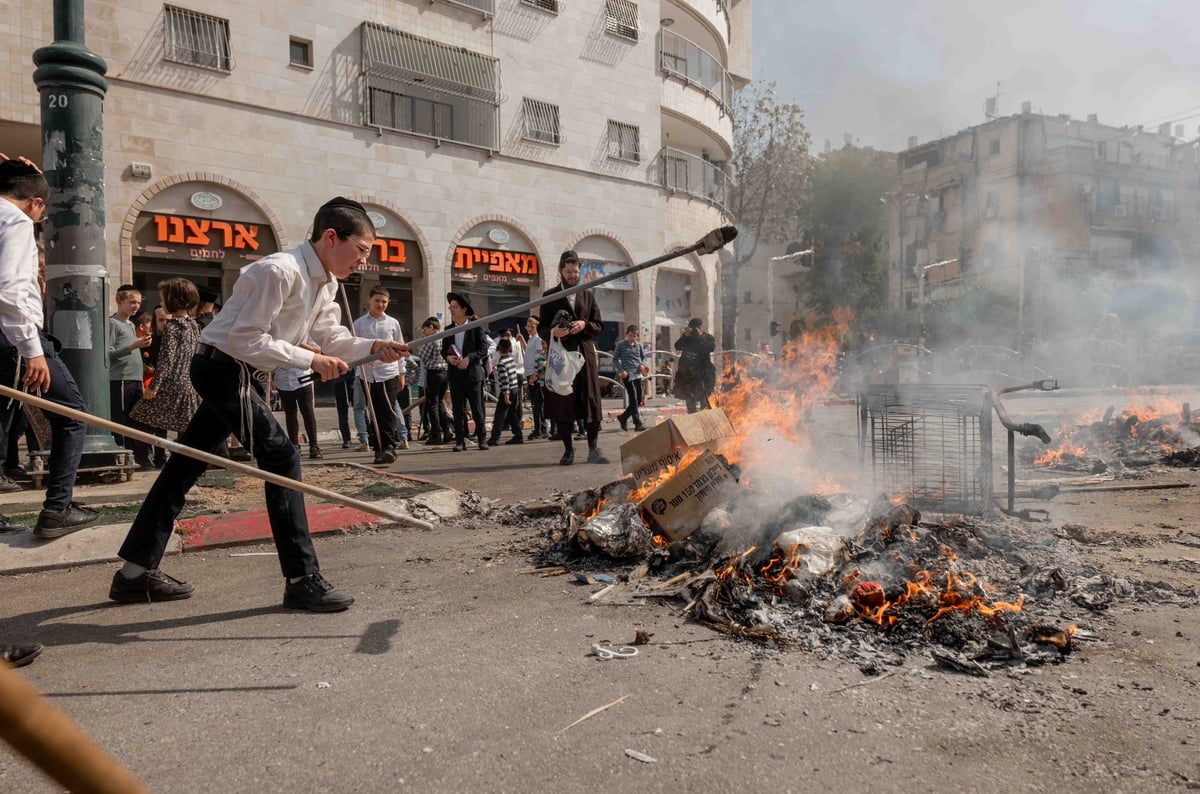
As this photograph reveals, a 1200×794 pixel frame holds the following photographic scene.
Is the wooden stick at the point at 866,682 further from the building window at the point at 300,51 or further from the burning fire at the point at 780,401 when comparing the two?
Result: the building window at the point at 300,51

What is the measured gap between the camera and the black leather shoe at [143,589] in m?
3.71

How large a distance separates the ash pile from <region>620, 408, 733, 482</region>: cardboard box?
Answer: 2 cm

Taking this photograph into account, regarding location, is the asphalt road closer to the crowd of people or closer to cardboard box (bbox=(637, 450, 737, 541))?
the crowd of people

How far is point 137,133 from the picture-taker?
604 inches

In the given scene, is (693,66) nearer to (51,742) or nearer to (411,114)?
(411,114)

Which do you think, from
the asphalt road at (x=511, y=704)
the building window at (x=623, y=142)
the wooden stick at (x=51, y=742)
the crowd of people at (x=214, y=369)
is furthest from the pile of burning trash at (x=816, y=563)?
the building window at (x=623, y=142)

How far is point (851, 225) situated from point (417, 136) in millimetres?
37330

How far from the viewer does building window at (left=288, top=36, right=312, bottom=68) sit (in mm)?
17703

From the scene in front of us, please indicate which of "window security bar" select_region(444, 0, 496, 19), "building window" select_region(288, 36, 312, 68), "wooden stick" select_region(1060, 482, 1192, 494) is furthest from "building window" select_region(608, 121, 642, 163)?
"wooden stick" select_region(1060, 482, 1192, 494)

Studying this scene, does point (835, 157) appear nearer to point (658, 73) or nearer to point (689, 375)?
point (658, 73)

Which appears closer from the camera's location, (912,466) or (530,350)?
(912,466)

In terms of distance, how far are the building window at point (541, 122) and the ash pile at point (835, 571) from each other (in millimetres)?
18368

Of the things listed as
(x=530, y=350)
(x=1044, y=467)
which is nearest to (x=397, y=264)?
(x=530, y=350)

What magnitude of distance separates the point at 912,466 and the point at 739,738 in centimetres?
335
